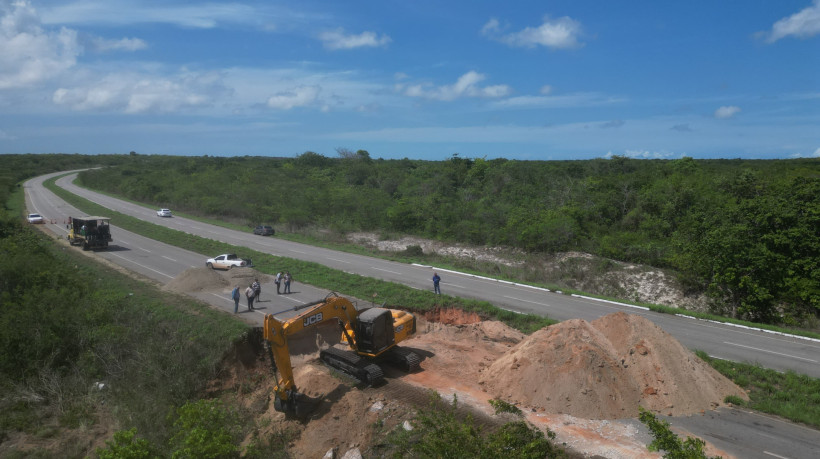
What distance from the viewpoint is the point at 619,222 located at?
4178cm

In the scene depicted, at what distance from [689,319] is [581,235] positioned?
1562 centimetres

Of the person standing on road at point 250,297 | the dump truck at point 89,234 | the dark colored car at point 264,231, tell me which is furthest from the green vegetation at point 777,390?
the dark colored car at point 264,231

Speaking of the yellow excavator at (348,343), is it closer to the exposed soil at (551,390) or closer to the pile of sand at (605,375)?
the exposed soil at (551,390)

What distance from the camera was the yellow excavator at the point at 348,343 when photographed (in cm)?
1238

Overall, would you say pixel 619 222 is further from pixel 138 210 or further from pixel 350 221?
pixel 138 210

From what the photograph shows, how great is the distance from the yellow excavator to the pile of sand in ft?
9.62

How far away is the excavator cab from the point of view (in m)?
14.6

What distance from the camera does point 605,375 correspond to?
13672mm

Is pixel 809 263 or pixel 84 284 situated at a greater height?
pixel 809 263

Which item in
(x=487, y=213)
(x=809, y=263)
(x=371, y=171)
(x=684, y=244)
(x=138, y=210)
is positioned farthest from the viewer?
(x=371, y=171)

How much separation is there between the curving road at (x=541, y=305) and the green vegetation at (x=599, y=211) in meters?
5.24

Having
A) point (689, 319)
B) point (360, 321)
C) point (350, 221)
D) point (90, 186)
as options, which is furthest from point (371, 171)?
point (360, 321)

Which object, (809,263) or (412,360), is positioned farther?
(809,263)

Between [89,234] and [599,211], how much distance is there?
40658 mm
